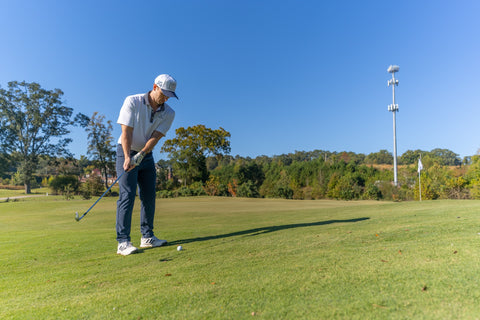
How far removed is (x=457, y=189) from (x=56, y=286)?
74.3ft

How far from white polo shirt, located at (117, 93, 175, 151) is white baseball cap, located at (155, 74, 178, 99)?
11.3 inches

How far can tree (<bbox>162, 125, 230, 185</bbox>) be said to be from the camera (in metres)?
25.4

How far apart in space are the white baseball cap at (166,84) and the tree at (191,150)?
2216 cm

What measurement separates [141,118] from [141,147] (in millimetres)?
409

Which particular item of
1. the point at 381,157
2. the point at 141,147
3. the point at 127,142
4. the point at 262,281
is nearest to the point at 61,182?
the point at 141,147

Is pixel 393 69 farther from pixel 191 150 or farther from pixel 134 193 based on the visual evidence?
pixel 134 193

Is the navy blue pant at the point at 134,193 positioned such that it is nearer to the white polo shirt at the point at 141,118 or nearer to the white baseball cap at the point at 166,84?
the white polo shirt at the point at 141,118

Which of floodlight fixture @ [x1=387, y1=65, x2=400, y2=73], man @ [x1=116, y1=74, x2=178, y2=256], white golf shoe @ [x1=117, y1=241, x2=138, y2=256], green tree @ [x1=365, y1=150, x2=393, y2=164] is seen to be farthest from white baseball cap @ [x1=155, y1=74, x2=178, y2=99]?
green tree @ [x1=365, y1=150, x2=393, y2=164]

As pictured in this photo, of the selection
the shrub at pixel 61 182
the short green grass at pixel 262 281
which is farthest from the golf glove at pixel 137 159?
the shrub at pixel 61 182

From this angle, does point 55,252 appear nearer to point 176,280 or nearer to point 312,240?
point 176,280

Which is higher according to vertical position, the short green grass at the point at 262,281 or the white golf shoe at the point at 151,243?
the short green grass at the point at 262,281

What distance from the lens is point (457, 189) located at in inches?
706

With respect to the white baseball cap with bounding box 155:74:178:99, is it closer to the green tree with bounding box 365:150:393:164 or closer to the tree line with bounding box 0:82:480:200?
the tree line with bounding box 0:82:480:200

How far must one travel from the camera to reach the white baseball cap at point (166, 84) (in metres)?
3.44
